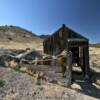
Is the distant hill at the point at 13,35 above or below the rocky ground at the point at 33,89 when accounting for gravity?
above

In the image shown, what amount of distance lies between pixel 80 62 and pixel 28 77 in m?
7.43

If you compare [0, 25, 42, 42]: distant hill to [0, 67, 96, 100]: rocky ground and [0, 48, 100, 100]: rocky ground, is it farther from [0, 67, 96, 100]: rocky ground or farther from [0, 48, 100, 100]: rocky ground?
[0, 67, 96, 100]: rocky ground

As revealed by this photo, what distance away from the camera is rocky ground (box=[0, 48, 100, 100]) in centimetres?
1527

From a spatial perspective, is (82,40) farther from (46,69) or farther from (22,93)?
(22,93)

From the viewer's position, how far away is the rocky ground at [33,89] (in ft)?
50.1

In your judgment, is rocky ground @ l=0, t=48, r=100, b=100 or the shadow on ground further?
the shadow on ground

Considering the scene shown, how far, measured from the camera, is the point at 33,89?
16266mm

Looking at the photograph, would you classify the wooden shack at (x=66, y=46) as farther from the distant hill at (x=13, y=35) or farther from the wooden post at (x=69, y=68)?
the distant hill at (x=13, y=35)

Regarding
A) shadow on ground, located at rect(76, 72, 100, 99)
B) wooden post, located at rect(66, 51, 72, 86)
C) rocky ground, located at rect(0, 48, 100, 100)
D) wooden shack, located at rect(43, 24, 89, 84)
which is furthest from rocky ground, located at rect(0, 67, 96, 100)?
wooden shack, located at rect(43, 24, 89, 84)

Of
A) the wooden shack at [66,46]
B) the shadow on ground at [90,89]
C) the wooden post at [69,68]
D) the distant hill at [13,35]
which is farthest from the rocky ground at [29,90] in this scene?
the distant hill at [13,35]

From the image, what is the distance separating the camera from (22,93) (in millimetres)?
15398

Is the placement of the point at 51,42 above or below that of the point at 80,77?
above

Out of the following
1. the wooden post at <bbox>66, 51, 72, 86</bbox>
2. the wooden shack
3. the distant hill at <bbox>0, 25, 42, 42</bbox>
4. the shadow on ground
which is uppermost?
the distant hill at <bbox>0, 25, 42, 42</bbox>

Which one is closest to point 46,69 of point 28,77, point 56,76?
point 56,76
